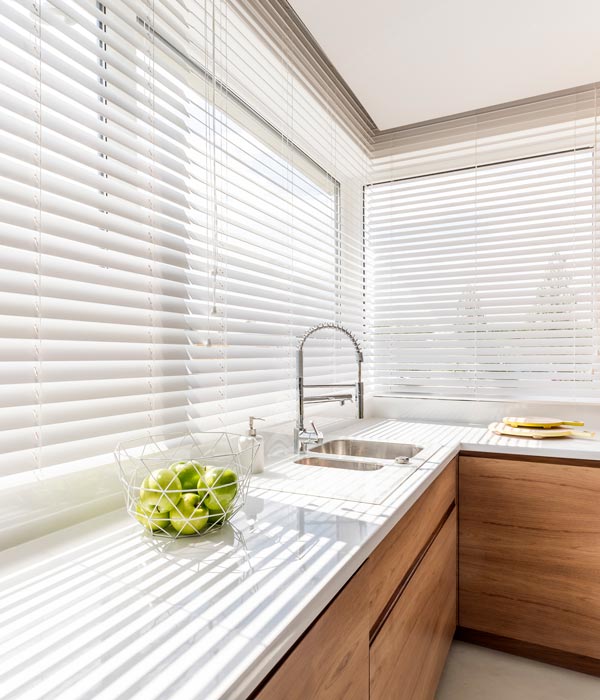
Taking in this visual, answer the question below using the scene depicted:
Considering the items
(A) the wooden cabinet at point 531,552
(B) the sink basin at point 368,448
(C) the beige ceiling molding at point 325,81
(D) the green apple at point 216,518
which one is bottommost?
(A) the wooden cabinet at point 531,552

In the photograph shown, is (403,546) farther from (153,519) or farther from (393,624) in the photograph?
(153,519)

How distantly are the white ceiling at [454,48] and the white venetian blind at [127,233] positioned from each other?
32cm

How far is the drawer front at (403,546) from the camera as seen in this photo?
108 centimetres

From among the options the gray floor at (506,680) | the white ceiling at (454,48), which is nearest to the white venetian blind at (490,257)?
the white ceiling at (454,48)

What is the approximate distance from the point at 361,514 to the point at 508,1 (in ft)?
6.11

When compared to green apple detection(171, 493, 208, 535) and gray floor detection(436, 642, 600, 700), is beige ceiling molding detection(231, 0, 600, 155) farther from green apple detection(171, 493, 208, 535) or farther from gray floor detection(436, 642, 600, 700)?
gray floor detection(436, 642, 600, 700)

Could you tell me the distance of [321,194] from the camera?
2457 millimetres

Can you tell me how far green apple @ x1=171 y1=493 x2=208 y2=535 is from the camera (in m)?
0.99

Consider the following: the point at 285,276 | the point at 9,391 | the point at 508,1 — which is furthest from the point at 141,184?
the point at 508,1

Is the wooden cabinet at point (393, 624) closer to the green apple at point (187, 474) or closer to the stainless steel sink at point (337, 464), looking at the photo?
the stainless steel sink at point (337, 464)

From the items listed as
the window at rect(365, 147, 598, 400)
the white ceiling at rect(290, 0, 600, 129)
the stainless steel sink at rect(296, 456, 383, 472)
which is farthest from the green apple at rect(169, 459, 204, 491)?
the window at rect(365, 147, 598, 400)

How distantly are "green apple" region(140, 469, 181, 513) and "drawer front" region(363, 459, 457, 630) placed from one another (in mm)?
413

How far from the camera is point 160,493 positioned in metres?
0.99

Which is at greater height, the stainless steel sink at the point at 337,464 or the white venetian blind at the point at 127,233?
the white venetian blind at the point at 127,233
